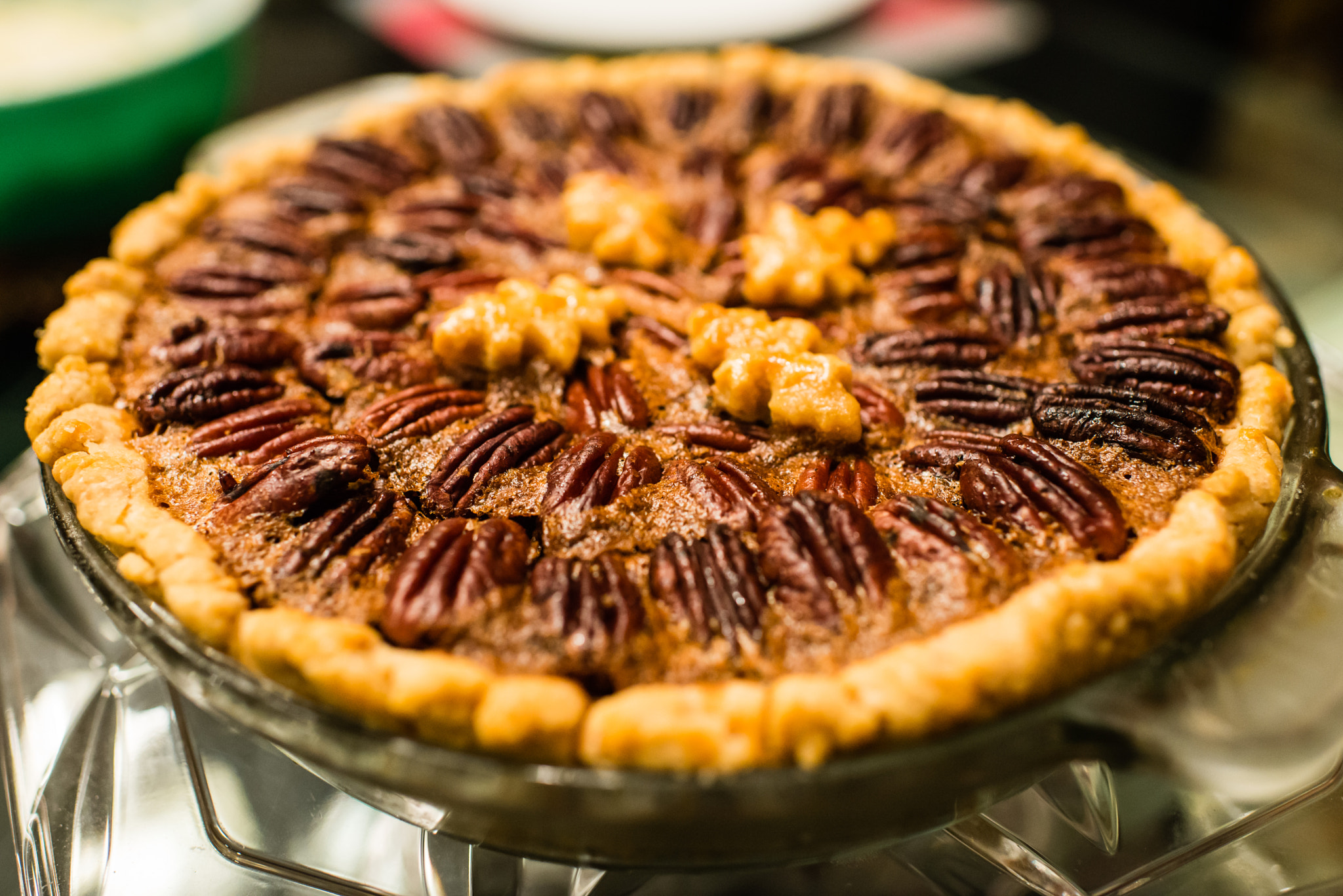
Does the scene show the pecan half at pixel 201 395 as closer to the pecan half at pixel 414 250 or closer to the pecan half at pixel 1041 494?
the pecan half at pixel 414 250

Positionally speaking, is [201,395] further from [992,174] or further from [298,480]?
[992,174]

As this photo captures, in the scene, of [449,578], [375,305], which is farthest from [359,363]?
[449,578]

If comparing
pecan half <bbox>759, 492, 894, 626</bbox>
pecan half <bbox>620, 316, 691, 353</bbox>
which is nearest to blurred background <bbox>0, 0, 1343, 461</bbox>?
pecan half <bbox>620, 316, 691, 353</bbox>

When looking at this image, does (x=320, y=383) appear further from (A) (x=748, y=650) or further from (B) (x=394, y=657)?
(A) (x=748, y=650)

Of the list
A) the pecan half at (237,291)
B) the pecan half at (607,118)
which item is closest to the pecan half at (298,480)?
the pecan half at (237,291)

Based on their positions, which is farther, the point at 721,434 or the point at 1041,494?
the point at 721,434

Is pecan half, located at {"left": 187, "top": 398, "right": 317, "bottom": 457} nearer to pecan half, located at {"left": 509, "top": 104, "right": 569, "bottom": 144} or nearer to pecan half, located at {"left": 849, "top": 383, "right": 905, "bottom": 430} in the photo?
pecan half, located at {"left": 849, "top": 383, "right": 905, "bottom": 430}

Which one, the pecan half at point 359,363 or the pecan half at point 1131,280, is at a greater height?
the pecan half at point 1131,280
